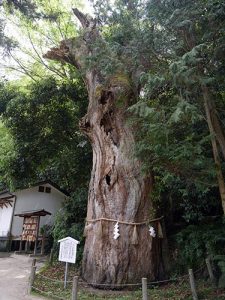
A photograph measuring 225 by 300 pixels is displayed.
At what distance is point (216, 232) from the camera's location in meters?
9.87

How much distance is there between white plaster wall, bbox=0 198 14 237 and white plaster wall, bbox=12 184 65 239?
39cm

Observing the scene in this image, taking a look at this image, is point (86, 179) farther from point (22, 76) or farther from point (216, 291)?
point (216, 291)

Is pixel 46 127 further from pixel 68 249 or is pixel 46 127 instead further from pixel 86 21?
pixel 68 249

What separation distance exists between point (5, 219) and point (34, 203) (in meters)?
2.20

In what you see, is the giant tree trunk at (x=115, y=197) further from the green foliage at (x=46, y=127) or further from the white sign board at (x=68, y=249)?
the green foliage at (x=46, y=127)

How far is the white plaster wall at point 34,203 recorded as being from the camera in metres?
20.3

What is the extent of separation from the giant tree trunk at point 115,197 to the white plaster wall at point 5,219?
450 inches

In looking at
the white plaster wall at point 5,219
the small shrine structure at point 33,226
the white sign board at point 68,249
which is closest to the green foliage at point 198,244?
the white sign board at point 68,249

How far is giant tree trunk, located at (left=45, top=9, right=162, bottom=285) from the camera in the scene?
9500 millimetres

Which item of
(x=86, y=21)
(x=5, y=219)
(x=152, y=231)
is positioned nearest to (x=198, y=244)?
(x=152, y=231)

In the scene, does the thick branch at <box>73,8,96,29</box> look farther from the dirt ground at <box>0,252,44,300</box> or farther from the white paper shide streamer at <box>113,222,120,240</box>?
the dirt ground at <box>0,252,44,300</box>

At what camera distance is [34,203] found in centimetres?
2134

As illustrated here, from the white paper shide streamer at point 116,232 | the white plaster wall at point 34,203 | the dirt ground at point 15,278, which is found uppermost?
the white plaster wall at point 34,203

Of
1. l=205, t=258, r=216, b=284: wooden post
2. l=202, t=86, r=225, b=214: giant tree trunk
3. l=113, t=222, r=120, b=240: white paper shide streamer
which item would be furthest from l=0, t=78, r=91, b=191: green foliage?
l=205, t=258, r=216, b=284: wooden post
